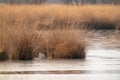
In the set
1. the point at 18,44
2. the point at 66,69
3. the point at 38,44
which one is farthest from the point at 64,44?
the point at 66,69

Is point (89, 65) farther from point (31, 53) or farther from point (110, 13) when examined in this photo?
point (110, 13)

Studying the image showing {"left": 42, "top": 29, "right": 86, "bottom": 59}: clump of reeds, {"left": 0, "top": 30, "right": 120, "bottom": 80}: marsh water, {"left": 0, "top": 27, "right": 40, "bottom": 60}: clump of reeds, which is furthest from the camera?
{"left": 42, "top": 29, "right": 86, "bottom": 59}: clump of reeds

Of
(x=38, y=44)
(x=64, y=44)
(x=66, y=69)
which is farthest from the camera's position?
(x=38, y=44)

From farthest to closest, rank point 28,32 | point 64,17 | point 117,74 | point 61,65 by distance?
point 64,17 < point 28,32 < point 61,65 < point 117,74

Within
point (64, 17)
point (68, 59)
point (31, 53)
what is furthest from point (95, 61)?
point (64, 17)

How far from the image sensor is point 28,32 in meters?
13.4

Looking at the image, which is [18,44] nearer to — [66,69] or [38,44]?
[38,44]

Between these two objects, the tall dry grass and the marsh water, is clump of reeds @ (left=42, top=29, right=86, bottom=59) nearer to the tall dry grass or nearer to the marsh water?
the tall dry grass

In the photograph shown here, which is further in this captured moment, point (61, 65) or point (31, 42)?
point (31, 42)

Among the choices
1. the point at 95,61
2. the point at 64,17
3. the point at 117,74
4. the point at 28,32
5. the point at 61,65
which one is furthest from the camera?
the point at 64,17

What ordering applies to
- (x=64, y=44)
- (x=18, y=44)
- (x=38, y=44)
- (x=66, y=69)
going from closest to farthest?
(x=66, y=69)
(x=18, y=44)
(x=64, y=44)
(x=38, y=44)

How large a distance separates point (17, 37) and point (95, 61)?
207 centimetres

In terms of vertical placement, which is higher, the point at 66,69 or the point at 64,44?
the point at 64,44

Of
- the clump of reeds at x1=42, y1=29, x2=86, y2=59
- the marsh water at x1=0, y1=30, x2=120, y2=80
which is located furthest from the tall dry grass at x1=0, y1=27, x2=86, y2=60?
the marsh water at x1=0, y1=30, x2=120, y2=80
